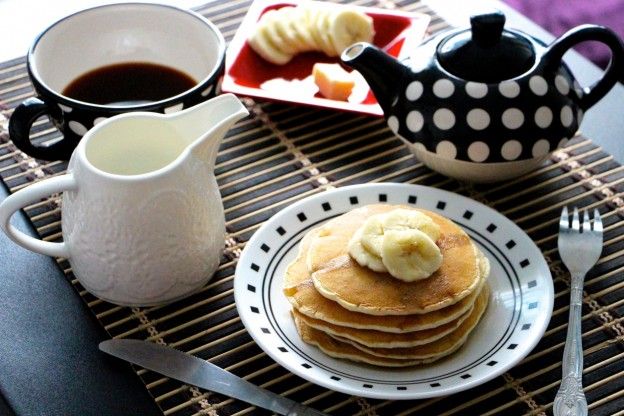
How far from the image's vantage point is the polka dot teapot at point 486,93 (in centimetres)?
106

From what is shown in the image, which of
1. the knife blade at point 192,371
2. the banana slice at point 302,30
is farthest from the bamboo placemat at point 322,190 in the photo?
the banana slice at point 302,30

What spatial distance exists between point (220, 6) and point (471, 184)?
23.0 inches

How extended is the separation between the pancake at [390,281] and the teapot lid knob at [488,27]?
10.2 inches

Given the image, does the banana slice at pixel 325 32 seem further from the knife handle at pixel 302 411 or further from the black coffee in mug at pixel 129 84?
the knife handle at pixel 302 411

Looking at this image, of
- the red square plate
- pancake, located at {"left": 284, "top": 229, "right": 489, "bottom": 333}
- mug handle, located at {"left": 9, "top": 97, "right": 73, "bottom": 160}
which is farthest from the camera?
the red square plate

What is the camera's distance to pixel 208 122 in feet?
3.12

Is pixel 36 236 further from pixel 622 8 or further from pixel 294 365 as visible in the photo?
pixel 622 8

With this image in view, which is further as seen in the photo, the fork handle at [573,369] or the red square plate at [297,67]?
the red square plate at [297,67]

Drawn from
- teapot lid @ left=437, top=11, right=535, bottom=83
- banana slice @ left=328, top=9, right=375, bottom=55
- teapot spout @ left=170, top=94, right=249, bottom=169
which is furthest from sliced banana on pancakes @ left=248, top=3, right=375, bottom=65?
teapot spout @ left=170, top=94, right=249, bottom=169

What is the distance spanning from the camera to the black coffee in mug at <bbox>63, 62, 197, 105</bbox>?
1140 millimetres

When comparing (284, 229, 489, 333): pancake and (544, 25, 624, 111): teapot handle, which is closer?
(284, 229, 489, 333): pancake

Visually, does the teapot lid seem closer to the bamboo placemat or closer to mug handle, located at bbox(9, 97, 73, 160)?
the bamboo placemat

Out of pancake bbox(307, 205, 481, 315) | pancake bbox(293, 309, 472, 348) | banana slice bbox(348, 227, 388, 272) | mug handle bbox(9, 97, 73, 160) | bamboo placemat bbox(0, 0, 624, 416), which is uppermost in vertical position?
mug handle bbox(9, 97, 73, 160)

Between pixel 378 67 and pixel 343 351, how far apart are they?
382mm
